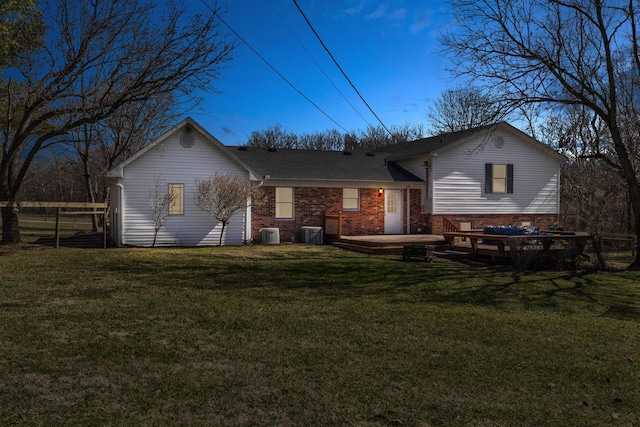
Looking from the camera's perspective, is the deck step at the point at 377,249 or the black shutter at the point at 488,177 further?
the black shutter at the point at 488,177

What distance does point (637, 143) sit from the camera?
19312mm

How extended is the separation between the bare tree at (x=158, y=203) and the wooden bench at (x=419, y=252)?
8.98 m

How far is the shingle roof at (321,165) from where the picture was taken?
69.1 feet

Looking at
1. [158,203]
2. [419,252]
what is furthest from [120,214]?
[419,252]

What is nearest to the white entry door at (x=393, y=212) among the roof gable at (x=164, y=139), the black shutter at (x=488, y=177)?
the black shutter at (x=488, y=177)

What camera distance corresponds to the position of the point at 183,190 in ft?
60.8

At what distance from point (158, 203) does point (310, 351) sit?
13.6 meters

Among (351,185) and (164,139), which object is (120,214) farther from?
(351,185)

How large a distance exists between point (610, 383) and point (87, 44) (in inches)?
607

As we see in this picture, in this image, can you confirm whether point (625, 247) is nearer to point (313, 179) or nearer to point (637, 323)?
point (313, 179)

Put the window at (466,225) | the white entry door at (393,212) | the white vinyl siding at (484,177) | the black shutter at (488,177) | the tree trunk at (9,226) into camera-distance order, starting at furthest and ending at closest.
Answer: the black shutter at (488,177) < the window at (466,225) < the white entry door at (393,212) < the white vinyl siding at (484,177) < the tree trunk at (9,226)

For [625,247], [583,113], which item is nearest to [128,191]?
[583,113]

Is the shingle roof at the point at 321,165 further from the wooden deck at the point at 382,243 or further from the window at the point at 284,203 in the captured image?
the wooden deck at the point at 382,243

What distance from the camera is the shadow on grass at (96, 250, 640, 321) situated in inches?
373
